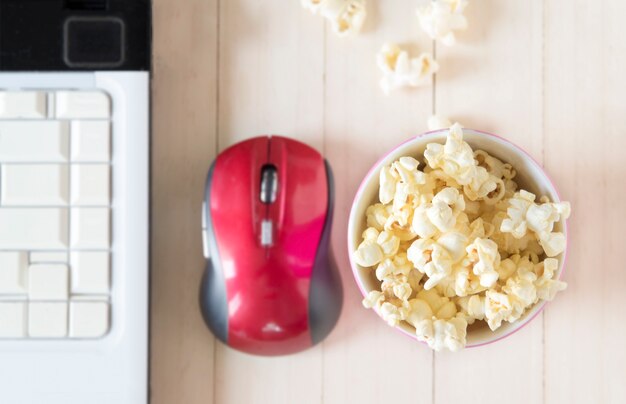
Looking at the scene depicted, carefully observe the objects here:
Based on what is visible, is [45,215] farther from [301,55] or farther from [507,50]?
[507,50]

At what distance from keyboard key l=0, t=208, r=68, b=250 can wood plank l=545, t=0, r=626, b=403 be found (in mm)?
498

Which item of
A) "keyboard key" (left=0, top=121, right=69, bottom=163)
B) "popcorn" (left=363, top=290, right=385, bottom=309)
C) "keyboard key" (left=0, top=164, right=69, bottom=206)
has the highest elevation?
"keyboard key" (left=0, top=121, right=69, bottom=163)

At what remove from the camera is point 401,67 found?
0.73 metres

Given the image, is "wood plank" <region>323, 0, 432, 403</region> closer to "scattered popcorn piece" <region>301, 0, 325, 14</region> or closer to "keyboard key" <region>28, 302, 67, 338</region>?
"scattered popcorn piece" <region>301, 0, 325, 14</region>

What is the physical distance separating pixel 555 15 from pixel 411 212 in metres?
0.30

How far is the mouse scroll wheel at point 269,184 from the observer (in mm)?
653

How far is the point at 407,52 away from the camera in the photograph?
0.75 m

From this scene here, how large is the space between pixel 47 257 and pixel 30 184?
7cm

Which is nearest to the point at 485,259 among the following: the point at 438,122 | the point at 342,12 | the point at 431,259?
the point at 431,259

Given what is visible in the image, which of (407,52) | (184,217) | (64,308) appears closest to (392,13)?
(407,52)

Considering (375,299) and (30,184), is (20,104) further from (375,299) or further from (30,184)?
(375,299)

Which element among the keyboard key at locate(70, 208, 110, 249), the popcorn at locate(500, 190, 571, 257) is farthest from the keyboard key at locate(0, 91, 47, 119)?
the popcorn at locate(500, 190, 571, 257)

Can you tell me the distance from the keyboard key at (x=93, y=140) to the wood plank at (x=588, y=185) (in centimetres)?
45

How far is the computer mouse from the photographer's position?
651mm
